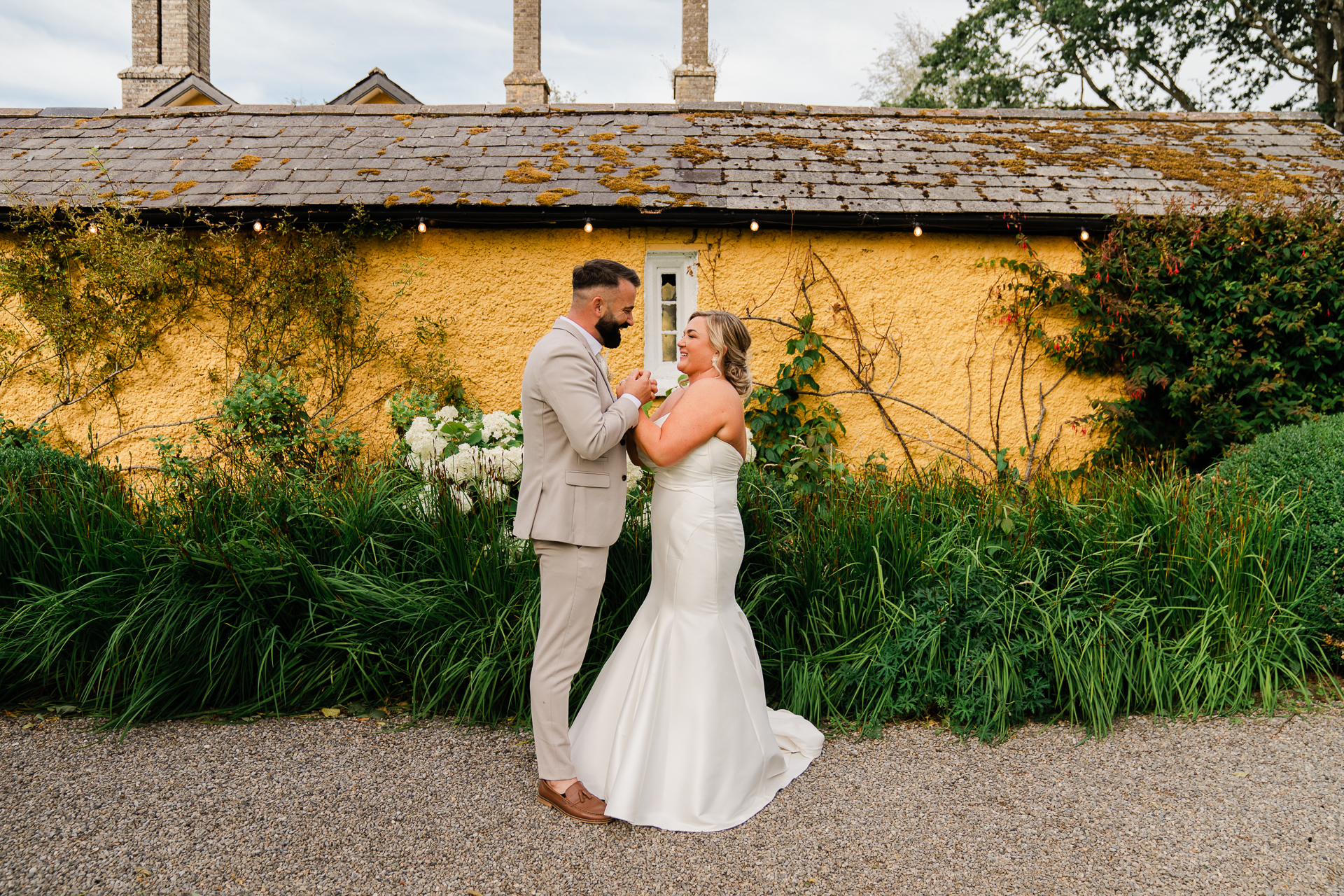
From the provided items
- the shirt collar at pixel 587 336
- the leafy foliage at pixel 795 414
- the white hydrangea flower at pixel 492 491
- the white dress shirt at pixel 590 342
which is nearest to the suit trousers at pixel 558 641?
the white dress shirt at pixel 590 342

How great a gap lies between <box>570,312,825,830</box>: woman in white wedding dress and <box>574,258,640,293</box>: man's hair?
46 centimetres

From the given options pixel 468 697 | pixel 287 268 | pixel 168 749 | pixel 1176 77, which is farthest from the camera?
pixel 1176 77

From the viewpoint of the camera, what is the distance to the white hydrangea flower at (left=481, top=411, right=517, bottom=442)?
5.48 meters

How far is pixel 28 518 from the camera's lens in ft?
14.5

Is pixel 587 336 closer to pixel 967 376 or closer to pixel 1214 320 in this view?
pixel 967 376

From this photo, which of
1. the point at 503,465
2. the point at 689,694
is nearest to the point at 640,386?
the point at 689,694

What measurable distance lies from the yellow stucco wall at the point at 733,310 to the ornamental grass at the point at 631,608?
285cm

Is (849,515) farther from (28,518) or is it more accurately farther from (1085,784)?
(28,518)

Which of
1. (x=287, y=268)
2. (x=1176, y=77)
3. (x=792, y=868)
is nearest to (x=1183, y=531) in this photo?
(x=792, y=868)

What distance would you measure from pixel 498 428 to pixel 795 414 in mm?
2934

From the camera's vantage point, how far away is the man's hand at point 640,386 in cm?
323

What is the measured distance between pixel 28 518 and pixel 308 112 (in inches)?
236

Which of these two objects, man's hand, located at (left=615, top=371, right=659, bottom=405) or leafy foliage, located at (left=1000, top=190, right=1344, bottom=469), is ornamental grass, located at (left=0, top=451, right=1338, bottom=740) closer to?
man's hand, located at (left=615, top=371, right=659, bottom=405)

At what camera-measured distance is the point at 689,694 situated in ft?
10.9
